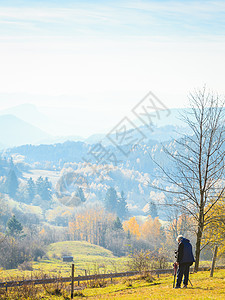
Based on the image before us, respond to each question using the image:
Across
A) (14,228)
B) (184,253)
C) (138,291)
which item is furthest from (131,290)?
(14,228)

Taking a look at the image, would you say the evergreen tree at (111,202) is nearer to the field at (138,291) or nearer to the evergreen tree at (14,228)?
the evergreen tree at (14,228)

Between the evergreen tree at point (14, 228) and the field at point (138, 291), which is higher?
the field at point (138, 291)

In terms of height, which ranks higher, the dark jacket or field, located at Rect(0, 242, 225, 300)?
the dark jacket

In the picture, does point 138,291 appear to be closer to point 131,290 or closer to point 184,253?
point 131,290

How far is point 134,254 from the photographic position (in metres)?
21.2

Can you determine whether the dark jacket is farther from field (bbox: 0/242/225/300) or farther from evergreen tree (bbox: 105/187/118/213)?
evergreen tree (bbox: 105/187/118/213)

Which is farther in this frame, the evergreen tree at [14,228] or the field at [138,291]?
the evergreen tree at [14,228]

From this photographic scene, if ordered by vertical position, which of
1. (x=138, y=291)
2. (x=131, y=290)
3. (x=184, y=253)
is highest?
(x=184, y=253)

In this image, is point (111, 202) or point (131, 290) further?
point (111, 202)

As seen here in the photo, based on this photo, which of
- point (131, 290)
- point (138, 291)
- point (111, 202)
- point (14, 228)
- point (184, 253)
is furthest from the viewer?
point (111, 202)

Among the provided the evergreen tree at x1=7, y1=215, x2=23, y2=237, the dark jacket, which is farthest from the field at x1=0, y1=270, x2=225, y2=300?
the evergreen tree at x1=7, y1=215, x2=23, y2=237

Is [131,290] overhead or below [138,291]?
below

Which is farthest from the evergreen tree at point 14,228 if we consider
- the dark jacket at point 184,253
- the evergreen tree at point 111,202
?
the evergreen tree at point 111,202

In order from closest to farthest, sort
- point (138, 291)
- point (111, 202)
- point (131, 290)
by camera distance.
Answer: point (138, 291)
point (131, 290)
point (111, 202)
